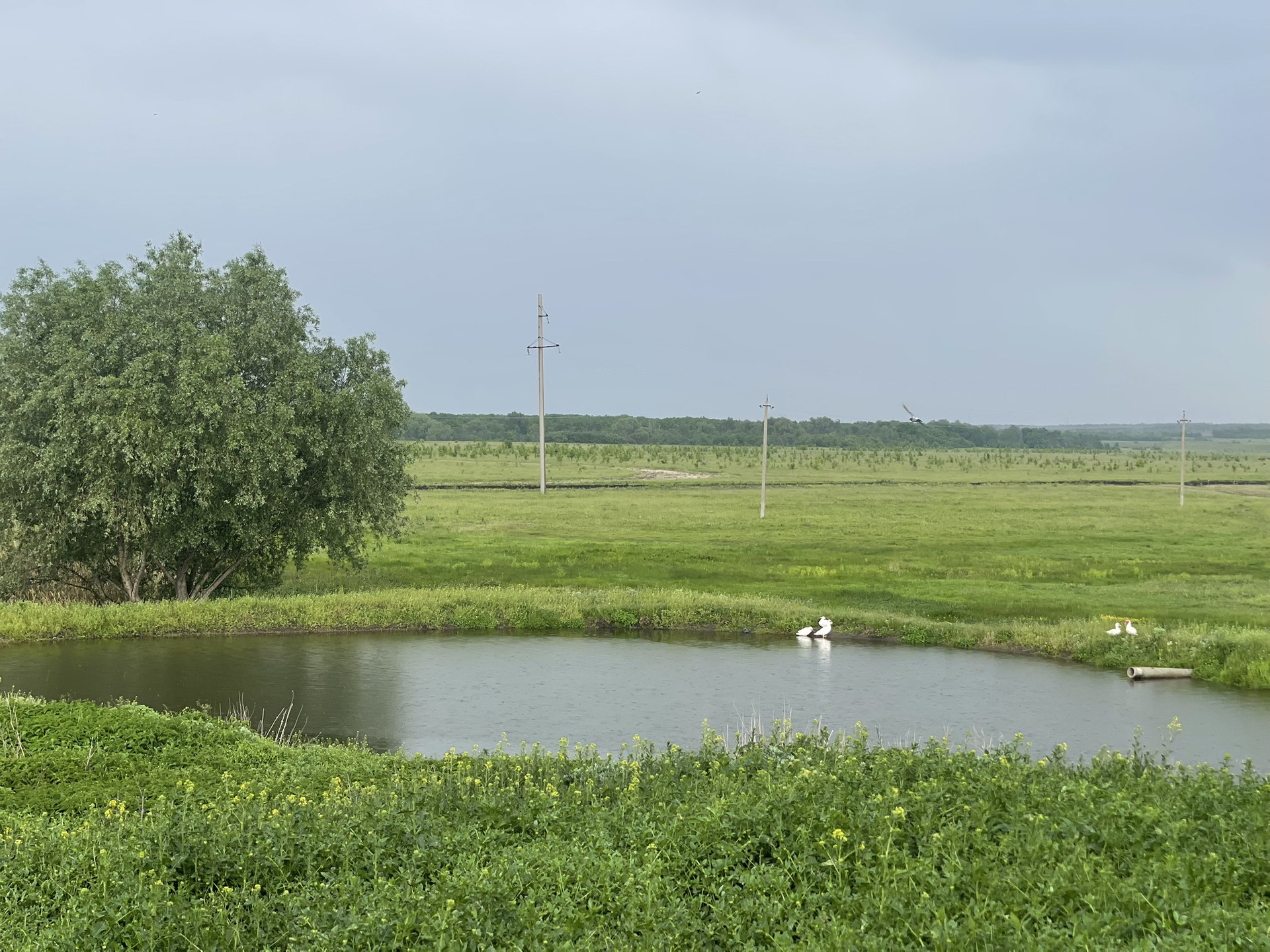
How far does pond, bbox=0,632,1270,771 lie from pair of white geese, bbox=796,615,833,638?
47cm

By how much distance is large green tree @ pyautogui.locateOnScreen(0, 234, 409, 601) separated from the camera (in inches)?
1210

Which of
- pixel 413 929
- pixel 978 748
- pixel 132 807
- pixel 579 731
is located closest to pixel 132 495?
pixel 579 731

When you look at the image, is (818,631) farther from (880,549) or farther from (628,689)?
(880,549)

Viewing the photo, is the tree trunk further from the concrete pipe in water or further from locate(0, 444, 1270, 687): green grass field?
the concrete pipe in water

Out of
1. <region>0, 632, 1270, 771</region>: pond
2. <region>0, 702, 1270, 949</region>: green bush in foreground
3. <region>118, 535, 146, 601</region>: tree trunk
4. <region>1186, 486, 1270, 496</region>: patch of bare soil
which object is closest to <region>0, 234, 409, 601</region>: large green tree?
<region>118, 535, 146, 601</region>: tree trunk

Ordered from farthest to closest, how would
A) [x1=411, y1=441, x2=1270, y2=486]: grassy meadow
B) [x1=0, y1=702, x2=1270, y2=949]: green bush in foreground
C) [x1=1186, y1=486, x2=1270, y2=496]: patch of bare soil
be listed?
[x1=411, y1=441, x2=1270, y2=486]: grassy meadow < [x1=1186, y1=486, x2=1270, y2=496]: patch of bare soil < [x1=0, y1=702, x2=1270, y2=949]: green bush in foreground

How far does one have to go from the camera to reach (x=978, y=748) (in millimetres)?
18234

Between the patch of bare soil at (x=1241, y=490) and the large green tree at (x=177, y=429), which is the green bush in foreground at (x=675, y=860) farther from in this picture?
the patch of bare soil at (x=1241, y=490)

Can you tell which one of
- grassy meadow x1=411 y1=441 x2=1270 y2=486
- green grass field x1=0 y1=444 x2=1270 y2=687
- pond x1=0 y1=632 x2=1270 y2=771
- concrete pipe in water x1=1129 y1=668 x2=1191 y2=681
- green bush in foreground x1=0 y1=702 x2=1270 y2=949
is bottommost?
pond x1=0 y1=632 x2=1270 y2=771

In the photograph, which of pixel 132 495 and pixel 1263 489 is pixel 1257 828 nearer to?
pixel 132 495

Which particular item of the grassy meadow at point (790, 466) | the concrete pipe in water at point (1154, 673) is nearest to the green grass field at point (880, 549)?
the concrete pipe in water at point (1154, 673)

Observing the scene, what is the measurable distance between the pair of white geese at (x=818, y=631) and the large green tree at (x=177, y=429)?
1373 centimetres

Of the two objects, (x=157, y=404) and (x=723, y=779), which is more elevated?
(x=157, y=404)

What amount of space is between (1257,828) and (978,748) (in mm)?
8479
